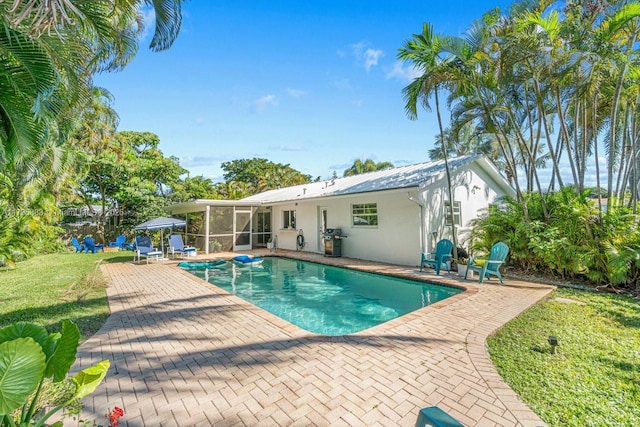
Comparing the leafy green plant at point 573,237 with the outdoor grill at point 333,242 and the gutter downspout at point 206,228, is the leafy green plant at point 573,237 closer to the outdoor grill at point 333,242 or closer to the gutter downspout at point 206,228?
the outdoor grill at point 333,242

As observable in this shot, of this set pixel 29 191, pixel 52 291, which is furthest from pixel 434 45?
pixel 29 191

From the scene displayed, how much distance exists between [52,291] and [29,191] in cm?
1057

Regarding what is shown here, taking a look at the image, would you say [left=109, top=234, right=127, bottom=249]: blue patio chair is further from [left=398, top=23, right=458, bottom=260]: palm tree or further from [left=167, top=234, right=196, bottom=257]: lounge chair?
[left=398, top=23, right=458, bottom=260]: palm tree

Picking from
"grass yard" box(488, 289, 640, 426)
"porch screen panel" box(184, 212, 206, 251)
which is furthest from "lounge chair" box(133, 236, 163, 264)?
"grass yard" box(488, 289, 640, 426)

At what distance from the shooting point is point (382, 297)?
880 centimetres

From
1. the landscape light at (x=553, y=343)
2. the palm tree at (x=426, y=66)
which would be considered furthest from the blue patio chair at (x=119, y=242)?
the landscape light at (x=553, y=343)

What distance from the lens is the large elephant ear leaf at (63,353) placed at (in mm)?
2342

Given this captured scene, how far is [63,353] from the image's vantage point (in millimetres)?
2369

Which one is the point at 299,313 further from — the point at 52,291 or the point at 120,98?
the point at 120,98

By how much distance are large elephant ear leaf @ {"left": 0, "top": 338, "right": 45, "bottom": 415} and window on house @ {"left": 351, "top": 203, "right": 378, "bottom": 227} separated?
12553mm

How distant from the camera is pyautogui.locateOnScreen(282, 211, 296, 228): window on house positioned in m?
18.8

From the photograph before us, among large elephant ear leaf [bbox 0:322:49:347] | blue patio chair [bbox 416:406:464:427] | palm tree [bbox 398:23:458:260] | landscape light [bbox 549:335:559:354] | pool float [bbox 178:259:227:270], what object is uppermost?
palm tree [bbox 398:23:458:260]

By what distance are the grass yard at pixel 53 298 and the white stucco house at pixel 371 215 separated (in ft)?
24.6

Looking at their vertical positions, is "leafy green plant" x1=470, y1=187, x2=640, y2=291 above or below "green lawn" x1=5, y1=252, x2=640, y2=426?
above
